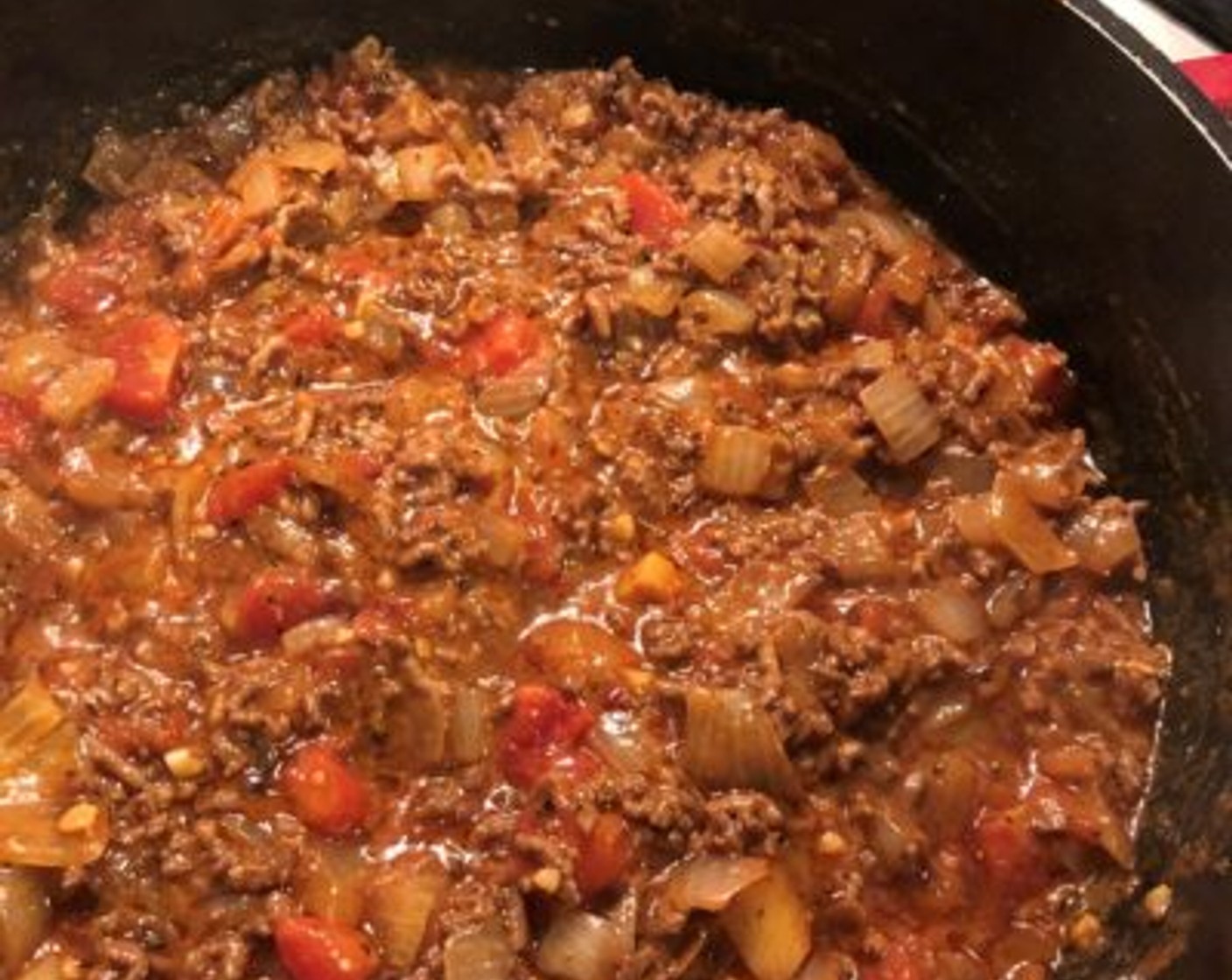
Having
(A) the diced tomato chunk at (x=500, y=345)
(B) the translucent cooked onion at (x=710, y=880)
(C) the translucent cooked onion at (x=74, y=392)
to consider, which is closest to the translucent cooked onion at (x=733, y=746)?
(B) the translucent cooked onion at (x=710, y=880)

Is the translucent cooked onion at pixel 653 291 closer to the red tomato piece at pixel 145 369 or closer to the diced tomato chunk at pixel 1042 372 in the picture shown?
the diced tomato chunk at pixel 1042 372

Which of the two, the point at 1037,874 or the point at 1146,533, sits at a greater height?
the point at 1146,533

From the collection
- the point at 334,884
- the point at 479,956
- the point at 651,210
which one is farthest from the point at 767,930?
the point at 651,210

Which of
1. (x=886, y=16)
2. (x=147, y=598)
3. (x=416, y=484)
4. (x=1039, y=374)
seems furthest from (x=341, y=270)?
(x=1039, y=374)

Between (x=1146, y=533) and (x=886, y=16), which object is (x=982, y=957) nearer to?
(x=1146, y=533)

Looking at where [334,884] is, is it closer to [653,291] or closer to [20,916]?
[20,916]

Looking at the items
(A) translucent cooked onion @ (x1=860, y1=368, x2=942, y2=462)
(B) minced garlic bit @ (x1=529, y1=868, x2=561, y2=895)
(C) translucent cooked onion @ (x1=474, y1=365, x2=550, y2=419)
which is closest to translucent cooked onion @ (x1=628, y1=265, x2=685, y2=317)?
(C) translucent cooked onion @ (x1=474, y1=365, x2=550, y2=419)

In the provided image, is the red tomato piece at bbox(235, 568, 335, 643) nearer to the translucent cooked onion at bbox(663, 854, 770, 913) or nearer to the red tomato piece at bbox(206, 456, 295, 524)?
the red tomato piece at bbox(206, 456, 295, 524)
